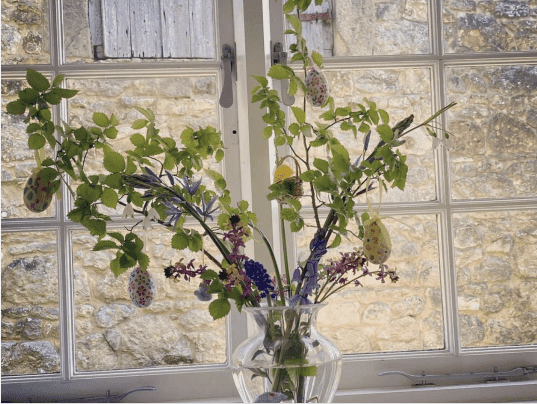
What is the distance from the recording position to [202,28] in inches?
70.9

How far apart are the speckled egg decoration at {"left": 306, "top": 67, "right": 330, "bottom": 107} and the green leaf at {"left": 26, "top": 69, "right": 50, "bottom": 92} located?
0.49 meters

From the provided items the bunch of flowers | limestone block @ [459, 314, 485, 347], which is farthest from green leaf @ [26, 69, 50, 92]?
limestone block @ [459, 314, 485, 347]

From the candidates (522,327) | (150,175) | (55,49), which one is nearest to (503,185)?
(522,327)

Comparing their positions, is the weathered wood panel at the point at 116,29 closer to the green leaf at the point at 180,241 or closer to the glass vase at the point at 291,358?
the green leaf at the point at 180,241

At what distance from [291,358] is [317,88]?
52 cm

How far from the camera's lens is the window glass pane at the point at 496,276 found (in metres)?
1.81

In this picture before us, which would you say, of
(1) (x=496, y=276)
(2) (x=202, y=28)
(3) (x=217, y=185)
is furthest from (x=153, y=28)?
(1) (x=496, y=276)

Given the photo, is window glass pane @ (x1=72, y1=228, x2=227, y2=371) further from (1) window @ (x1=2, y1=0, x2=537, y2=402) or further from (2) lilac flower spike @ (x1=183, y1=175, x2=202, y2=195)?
(2) lilac flower spike @ (x1=183, y1=175, x2=202, y2=195)

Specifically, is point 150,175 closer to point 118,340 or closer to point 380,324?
point 118,340

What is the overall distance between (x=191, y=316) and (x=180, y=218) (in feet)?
2.08

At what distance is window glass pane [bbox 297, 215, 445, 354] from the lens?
1.81m

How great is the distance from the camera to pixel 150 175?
118 cm

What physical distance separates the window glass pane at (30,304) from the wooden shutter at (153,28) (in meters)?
0.55

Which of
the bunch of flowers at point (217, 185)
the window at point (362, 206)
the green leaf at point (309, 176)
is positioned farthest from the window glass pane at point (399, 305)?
the green leaf at point (309, 176)
